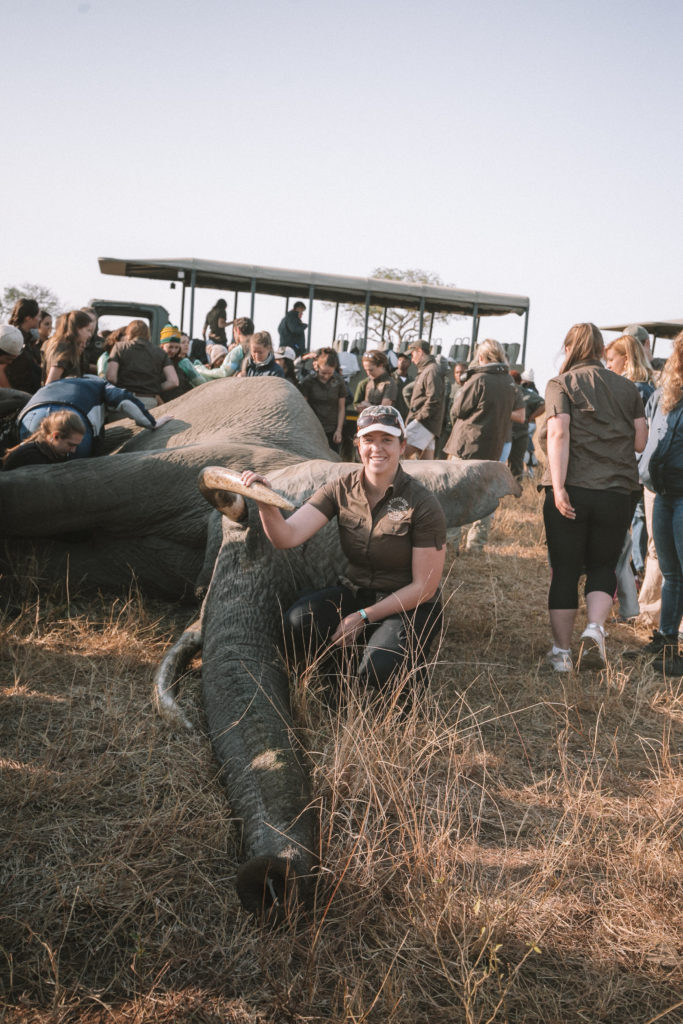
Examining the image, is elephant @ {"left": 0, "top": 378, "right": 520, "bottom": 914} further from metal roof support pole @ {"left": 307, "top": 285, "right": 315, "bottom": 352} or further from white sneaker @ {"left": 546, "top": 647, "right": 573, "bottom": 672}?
metal roof support pole @ {"left": 307, "top": 285, "right": 315, "bottom": 352}

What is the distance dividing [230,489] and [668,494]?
3067mm

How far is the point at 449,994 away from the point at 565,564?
3238 millimetres

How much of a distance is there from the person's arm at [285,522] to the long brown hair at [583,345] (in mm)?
2208

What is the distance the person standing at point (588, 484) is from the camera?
5.06 metres

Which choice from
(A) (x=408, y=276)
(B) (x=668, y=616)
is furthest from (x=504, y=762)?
(A) (x=408, y=276)

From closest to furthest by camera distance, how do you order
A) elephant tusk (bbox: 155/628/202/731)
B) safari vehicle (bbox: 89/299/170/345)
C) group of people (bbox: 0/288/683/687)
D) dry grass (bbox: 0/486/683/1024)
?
dry grass (bbox: 0/486/683/1024) → elephant tusk (bbox: 155/628/202/731) → group of people (bbox: 0/288/683/687) → safari vehicle (bbox: 89/299/170/345)

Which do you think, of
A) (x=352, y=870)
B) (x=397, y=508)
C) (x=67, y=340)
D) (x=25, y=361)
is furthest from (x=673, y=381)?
(x=25, y=361)

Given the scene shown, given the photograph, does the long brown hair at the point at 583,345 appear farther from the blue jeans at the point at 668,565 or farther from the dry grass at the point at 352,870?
the dry grass at the point at 352,870

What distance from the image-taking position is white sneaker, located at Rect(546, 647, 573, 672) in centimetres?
499

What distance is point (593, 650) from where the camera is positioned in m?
5.02

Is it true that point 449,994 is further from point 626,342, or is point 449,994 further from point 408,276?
point 408,276

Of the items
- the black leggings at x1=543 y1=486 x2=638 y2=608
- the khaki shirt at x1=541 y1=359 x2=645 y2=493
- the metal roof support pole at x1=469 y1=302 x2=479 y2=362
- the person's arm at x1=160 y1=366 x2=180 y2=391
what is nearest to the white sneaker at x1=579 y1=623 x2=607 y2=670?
the black leggings at x1=543 y1=486 x2=638 y2=608

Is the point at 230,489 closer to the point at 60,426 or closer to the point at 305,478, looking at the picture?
the point at 305,478

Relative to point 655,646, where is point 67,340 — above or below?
above
